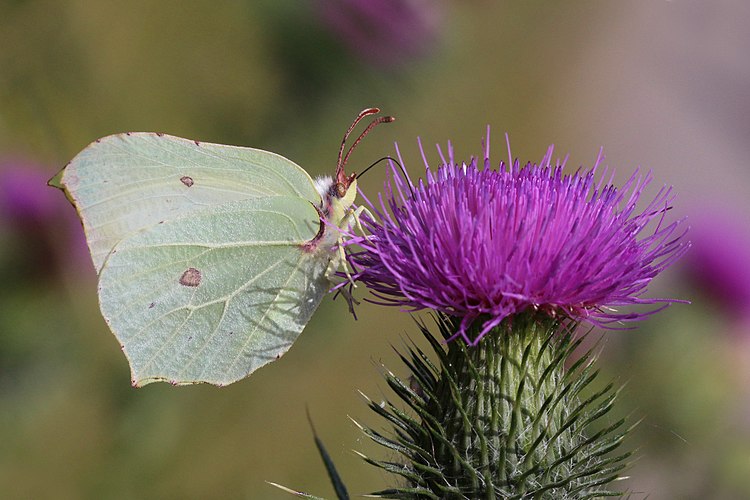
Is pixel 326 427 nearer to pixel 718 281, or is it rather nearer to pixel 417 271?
pixel 718 281

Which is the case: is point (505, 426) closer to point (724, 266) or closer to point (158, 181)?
point (158, 181)

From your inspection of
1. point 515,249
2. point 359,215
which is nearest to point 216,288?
point 359,215

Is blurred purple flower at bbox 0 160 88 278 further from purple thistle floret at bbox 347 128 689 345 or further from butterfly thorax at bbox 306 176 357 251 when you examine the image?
purple thistle floret at bbox 347 128 689 345

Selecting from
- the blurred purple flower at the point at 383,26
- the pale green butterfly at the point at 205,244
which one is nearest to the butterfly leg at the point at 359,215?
the pale green butterfly at the point at 205,244

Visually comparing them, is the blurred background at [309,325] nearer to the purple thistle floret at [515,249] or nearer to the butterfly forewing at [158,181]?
the purple thistle floret at [515,249]

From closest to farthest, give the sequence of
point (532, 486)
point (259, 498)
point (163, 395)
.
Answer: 1. point (532, 486)
2. point (259, 498)
3. point (163, 395)

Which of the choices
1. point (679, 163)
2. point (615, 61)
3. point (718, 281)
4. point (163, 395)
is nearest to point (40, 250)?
point (163, 395)

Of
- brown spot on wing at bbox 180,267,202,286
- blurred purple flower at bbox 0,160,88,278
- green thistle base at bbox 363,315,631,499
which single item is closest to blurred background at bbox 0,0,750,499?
blurred purple flower at bbox 0,160,88,278
